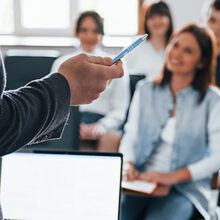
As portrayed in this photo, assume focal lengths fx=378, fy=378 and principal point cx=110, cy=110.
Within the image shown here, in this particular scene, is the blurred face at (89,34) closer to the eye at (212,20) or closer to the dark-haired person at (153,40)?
the dark-haired person at (153,40)

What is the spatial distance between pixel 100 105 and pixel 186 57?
805 mm

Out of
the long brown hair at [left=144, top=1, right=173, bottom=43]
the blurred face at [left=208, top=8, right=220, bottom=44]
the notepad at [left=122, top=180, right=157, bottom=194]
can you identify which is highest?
the long brown hair at [left=144, top=1, right=173, bottom=43]

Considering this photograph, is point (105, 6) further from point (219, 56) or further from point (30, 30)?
point (219, 56)

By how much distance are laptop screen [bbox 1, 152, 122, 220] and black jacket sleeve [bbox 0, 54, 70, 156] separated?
0.23 meters

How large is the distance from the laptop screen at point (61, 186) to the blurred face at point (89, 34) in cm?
170

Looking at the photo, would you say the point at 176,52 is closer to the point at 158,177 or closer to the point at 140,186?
the point at 158,177

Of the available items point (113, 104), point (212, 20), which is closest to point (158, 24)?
point (212, 20)

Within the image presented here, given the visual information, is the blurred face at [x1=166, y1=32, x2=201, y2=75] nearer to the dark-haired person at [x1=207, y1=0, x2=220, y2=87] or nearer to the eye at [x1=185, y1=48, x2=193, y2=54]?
the eye at [x1=185, y1=48, x2=193, y2=54]

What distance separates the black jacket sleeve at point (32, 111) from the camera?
41cm

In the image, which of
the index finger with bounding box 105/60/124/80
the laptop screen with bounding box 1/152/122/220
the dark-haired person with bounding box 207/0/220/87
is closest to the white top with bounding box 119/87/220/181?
the laptop screen with bounding box 1/152/122/220

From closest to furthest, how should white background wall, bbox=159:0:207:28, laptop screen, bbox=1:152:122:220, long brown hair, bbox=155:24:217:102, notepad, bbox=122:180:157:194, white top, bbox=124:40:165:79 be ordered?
laptop screen, bbox=1:152:122:220 → notepad, bbox=122:180:157:194 → long brown hair, bbox=155:24:217:102 → white top, bbox=124:40:165:79 → white background wall, bbox=159:0:207:28

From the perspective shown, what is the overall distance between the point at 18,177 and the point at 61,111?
295mm

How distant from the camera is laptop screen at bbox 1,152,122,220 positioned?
0.68 m

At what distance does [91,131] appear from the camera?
79.1 inches
